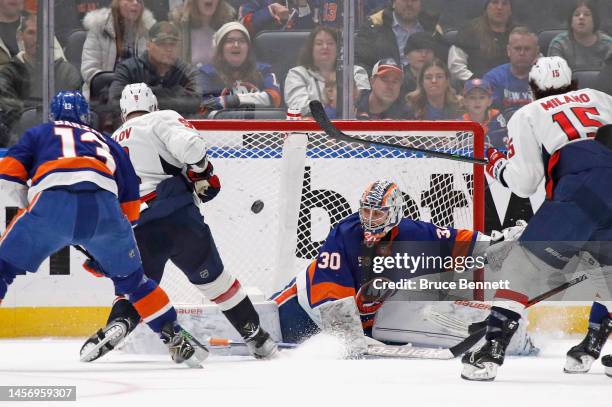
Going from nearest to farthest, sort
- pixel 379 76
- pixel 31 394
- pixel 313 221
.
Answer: pixel 31 394
pixel 313 221
pixel 379 76

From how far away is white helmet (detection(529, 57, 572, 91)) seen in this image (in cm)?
400

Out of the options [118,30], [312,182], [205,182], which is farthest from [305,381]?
[118,30]

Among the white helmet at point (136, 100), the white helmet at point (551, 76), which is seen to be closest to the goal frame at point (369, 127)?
the white helmet at point (136, 100)

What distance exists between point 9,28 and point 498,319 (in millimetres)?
3425

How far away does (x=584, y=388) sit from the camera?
335 cm

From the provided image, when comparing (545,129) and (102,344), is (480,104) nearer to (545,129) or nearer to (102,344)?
(545,129)

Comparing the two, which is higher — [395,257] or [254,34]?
[254,34]

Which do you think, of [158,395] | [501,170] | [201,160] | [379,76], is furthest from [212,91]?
[158,395]

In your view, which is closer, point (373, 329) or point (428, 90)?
point (373, 329)

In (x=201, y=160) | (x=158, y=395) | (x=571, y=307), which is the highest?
(x=201, y=160)

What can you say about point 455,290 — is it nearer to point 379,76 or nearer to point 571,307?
point 571,307

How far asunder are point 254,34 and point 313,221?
1.37 meters

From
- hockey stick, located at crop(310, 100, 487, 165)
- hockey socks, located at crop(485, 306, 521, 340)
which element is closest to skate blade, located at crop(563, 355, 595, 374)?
hockey socks, located at crop(485, 306, 521, 340)

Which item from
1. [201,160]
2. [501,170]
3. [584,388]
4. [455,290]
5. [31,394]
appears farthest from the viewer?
[455,290]
